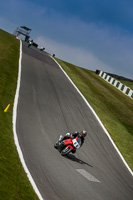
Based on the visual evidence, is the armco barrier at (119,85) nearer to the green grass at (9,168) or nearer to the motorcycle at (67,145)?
the green grass at (9,168)

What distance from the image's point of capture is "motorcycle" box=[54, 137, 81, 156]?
13281 millimetres

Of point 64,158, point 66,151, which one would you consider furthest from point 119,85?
point 64,158

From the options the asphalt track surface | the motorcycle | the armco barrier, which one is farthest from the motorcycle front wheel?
the armco barrier

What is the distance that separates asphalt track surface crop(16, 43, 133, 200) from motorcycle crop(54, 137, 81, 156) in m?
0.25

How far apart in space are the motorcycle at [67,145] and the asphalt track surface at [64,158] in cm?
25

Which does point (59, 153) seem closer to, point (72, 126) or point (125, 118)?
point (72, 126)

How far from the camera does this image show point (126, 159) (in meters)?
17.5

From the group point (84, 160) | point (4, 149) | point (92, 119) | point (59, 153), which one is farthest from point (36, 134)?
point (92, 119)

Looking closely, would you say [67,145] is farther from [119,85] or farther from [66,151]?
[119,85]

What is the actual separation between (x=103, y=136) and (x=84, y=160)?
582 centimetres

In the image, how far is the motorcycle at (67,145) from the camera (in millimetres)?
13281

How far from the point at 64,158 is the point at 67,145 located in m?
0.66

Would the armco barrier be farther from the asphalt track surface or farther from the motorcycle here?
the motorcycle

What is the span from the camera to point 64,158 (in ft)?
43.0
